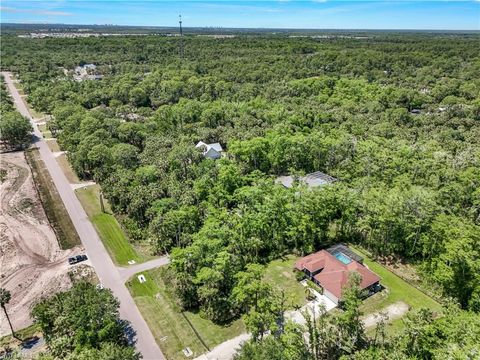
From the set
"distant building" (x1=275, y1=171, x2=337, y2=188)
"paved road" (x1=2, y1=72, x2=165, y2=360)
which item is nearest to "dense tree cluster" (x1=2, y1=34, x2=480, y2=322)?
"distant building" (x1=275, y1=171, x2=337, y2=188)

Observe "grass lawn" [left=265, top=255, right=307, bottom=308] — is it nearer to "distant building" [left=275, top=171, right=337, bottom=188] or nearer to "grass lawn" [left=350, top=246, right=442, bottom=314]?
"grass lawn" [left=350, top=246, right=442, bottom=314]

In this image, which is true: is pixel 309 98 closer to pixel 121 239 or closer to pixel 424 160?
pixel 424 160

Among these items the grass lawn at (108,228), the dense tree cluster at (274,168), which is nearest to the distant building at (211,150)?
the dense tree cluster at (274,168)

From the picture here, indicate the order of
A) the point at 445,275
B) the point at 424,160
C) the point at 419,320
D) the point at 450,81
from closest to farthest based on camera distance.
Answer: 1. the point at 419,320
2. the point at 445,275
3. the point at 424,160
4. the point at 450,81

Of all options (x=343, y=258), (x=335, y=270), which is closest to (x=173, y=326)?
(x=335, y=270)

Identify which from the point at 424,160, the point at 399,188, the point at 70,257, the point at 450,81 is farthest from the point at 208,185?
the point at 450,81

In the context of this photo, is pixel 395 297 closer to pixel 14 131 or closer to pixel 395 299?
pixel 395 299
